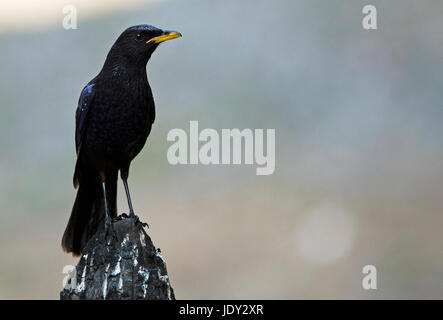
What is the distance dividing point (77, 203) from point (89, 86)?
1086 millimetres

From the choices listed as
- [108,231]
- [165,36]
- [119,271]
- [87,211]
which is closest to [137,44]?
[165,36]

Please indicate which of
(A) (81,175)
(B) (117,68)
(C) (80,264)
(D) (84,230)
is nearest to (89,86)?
(B) (117,68)

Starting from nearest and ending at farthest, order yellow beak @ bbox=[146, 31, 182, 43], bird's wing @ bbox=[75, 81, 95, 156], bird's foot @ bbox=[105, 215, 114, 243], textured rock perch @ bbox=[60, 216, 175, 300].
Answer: textured rock perch @ bbox=[60, 216, 175, 300]
bird's foot @ bbox=[105, 215, 114, 243]
yellow beak @ bbox=[146, 31, 182, 43]
bird's wing @ bbox=[75, 81, 95, 156]

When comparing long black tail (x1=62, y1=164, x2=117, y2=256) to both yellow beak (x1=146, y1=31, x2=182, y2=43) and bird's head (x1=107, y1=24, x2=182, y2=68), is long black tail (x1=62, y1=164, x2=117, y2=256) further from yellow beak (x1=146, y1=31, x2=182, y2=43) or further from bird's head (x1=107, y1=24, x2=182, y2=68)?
yellow beak (x1=146, y1=31, x2=182, y2=43)

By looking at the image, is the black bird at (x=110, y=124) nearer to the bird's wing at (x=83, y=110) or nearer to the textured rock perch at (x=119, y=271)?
the bird's wing at (x=83, y=110)

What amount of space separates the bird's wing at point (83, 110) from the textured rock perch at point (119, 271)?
129 cm

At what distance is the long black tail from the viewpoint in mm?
6184

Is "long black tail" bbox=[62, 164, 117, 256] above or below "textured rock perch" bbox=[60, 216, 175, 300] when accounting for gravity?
above

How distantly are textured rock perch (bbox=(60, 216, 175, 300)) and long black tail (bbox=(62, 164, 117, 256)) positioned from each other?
0.97 m

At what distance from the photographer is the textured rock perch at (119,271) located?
193 inches

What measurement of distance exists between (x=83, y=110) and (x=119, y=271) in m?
1.77

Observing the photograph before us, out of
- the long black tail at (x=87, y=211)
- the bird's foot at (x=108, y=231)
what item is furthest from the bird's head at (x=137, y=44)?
the bird's foot at (x=108, y=231)

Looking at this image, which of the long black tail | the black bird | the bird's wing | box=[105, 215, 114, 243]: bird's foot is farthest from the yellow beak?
box=[105, 215, 114, 243]: bird's foot
